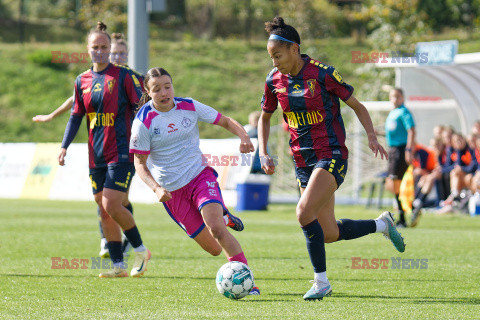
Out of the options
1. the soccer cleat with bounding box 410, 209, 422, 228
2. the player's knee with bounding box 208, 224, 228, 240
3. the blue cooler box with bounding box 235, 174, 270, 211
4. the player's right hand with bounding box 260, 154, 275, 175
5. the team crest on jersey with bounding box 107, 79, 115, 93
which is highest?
the team crest on jersey with bounding box 107, 79, 115, 93

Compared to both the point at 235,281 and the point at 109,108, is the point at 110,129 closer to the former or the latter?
the point at 109,108

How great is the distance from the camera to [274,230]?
12.9 m

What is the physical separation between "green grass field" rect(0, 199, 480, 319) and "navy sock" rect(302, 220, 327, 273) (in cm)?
27

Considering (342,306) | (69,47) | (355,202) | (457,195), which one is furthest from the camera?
(69,47)

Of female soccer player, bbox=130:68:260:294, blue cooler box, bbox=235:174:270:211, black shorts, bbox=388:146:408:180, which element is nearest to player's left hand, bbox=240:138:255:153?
female soccer player, bbox=130:68:260:294

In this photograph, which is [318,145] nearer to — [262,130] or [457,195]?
[262,130]

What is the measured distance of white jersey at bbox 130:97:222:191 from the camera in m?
6.66

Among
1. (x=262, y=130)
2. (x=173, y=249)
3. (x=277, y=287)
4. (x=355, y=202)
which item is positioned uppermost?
(x=262, y=130)

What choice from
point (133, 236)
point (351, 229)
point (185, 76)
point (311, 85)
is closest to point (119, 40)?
point (133, 236)

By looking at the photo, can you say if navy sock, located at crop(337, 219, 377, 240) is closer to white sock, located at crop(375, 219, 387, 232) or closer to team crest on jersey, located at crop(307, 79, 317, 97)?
white sock, located at crop(375, 219, 387, 232)

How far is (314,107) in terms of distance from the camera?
655 cm

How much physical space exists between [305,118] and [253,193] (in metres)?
10.9

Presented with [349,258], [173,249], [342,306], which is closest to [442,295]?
[342,306]

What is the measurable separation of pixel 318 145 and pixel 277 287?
129 cm
